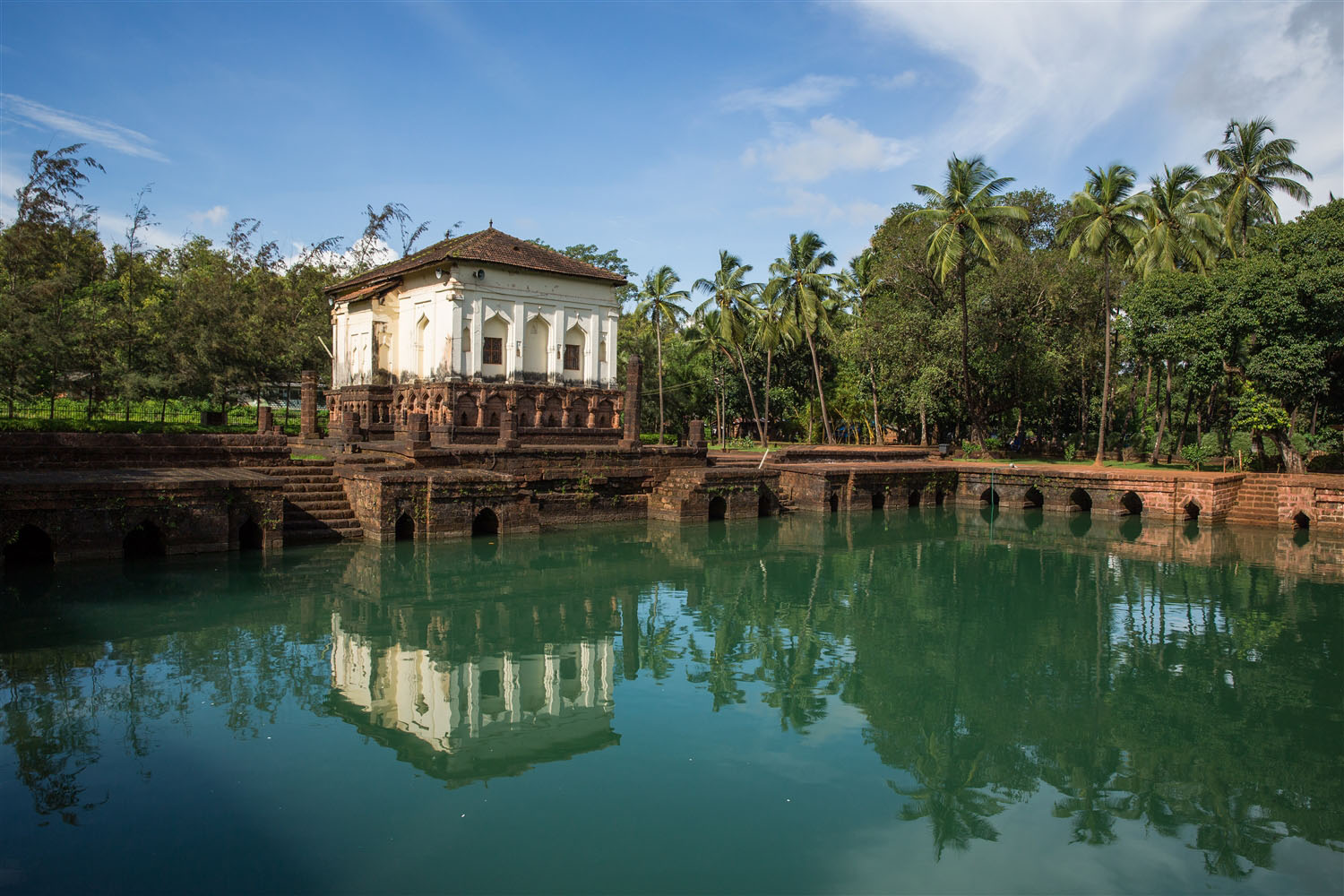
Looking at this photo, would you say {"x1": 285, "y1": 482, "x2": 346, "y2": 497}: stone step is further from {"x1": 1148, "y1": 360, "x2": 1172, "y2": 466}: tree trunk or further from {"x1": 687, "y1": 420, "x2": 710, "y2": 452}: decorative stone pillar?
{"x1": 1148, "y1": 360, "x2": 1172, "y2": 466}: tree trunk

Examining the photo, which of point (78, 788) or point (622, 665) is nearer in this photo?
point (78, 788)

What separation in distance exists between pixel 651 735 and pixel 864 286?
112ft

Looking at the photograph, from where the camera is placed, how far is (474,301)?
2573 centimetres

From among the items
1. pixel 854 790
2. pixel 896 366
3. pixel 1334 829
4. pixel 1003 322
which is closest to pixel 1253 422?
pixel 1003 322

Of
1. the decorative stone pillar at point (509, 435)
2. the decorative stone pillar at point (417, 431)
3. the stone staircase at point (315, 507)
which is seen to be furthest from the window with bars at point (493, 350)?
the stone staircase at point (315, 507)

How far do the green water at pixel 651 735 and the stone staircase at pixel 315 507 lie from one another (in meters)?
2.24

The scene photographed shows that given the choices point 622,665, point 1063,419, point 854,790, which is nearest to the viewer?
point 854,790

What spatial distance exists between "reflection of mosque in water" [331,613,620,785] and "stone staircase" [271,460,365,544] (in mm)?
6057

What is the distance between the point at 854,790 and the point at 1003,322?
89.7ft

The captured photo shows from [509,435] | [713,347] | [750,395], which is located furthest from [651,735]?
[713,347]

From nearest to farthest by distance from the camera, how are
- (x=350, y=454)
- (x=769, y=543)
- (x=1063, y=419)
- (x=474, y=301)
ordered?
(x=769, y=543)
(x=350, y=454)
(x=474, y=301)
(x=1063, y=419)

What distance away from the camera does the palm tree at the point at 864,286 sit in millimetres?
35969

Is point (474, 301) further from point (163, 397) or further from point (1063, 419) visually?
point (1063, 419)

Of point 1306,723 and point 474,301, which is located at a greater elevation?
point 474,301
